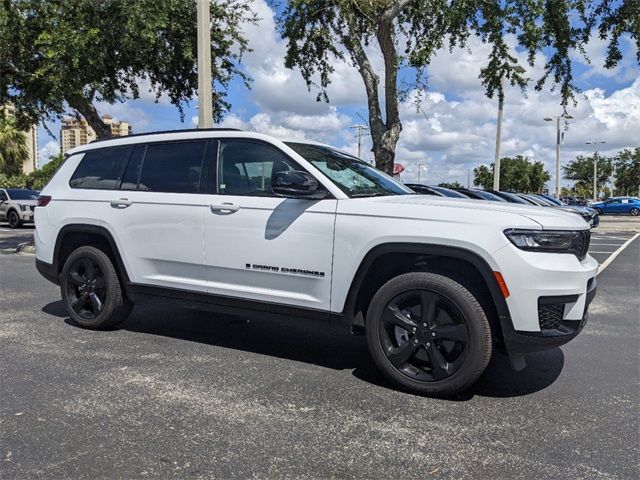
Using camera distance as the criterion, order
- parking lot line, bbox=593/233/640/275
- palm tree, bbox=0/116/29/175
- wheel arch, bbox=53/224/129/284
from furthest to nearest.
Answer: palm tree, bbox=0/116/29/175 < parking lot line, bbox=593/233/640/275 < wheel arch, bbox=53/224/129/284

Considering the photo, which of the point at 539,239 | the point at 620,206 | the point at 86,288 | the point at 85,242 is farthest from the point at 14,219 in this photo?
the point at 620,206

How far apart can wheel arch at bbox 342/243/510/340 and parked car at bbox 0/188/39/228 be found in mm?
19963

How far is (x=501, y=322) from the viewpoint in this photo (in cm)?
367

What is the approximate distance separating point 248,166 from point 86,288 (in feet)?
7.24

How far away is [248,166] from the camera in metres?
4.70

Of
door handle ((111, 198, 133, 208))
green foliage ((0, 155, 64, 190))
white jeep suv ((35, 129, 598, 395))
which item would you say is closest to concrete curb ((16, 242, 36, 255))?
white jeep suv ((35, 129, 598, 395))

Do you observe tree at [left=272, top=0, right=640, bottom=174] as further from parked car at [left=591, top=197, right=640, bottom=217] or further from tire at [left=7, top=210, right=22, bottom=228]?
parked car at [left=591, top=197, right=640, bottom=217]

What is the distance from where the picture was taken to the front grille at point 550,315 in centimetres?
360

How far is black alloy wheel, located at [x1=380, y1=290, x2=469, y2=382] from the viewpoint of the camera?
3785mm

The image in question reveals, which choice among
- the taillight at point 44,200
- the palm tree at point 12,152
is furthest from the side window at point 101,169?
the palm tree at point 12,152

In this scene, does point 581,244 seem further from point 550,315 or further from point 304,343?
point 304,343

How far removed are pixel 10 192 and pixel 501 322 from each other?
22560 millimetres

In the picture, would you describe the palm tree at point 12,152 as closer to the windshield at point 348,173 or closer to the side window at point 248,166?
the side window at point 248,166

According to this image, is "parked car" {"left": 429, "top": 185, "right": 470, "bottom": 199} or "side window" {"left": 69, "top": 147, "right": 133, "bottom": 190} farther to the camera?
"parked car" {"left": 429, "top": 185, "right": 470, "bottom": 199}
